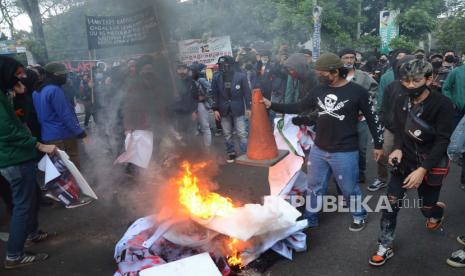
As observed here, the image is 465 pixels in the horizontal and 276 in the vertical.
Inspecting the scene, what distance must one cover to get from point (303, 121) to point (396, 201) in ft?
5.09

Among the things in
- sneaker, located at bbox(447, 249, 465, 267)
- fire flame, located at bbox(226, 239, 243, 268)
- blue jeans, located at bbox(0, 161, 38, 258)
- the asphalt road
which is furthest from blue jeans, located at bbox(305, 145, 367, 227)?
blue jeans, located at bbox(0, 161, 38, 258)

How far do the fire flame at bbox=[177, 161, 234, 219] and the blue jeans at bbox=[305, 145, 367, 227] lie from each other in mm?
969

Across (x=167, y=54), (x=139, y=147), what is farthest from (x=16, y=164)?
(x=167, y=54)

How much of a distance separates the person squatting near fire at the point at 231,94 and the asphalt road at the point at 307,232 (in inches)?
51.1

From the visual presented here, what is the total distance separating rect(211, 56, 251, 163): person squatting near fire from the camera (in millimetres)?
6625

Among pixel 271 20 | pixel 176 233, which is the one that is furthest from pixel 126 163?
pixel 271 20

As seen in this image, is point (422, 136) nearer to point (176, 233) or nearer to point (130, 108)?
point (176, 233)

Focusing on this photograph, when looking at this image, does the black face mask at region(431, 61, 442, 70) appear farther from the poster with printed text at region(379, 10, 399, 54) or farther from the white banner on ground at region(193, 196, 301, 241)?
the poster with printed text at region(379, 10, 399, 54)

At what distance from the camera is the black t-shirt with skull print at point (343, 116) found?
12.1 ft

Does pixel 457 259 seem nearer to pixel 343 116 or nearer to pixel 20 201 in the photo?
pixel 343 116

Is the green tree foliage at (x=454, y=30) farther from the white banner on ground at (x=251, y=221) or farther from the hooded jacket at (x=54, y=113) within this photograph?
the hooded jacket at (x=54, y=113)

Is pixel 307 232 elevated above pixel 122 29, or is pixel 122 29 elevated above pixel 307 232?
pixel 122 29

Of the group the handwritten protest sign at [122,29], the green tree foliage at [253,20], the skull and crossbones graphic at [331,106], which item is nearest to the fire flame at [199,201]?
the skull and crossbones graphic at [331,106]

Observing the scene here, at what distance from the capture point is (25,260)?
3877mm
